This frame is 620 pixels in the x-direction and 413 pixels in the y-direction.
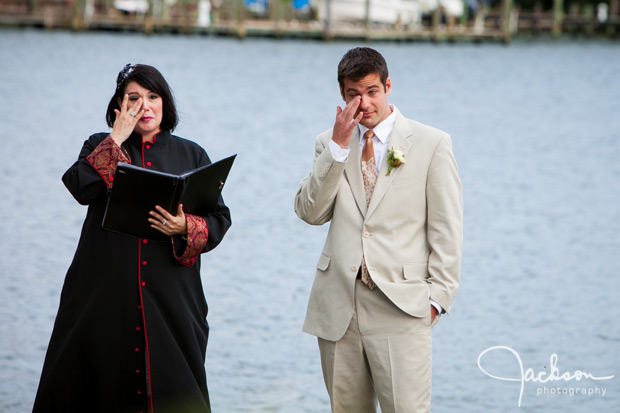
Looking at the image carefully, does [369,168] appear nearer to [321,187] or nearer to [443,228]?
[321,187]

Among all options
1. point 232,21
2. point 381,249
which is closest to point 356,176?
point 381,249

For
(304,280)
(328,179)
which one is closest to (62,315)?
(328,179)

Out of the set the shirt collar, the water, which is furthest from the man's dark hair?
the water

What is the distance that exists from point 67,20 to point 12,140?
31794 millimetres

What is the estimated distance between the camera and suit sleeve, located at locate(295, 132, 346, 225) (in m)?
3.64

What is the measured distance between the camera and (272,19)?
47438mm

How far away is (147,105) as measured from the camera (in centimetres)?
383

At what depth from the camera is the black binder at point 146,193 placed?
142 inches

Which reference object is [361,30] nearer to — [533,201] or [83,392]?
[533,201]

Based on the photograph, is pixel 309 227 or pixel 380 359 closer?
pixel 380 359

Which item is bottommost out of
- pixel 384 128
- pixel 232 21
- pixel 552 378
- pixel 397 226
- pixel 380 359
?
pixel 552 378

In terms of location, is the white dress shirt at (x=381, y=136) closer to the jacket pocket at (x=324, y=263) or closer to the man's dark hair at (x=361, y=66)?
the man's dark hair at (x=361, y=66)

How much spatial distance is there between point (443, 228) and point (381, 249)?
251 mm

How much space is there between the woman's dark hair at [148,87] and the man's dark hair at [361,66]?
2.49 ft
